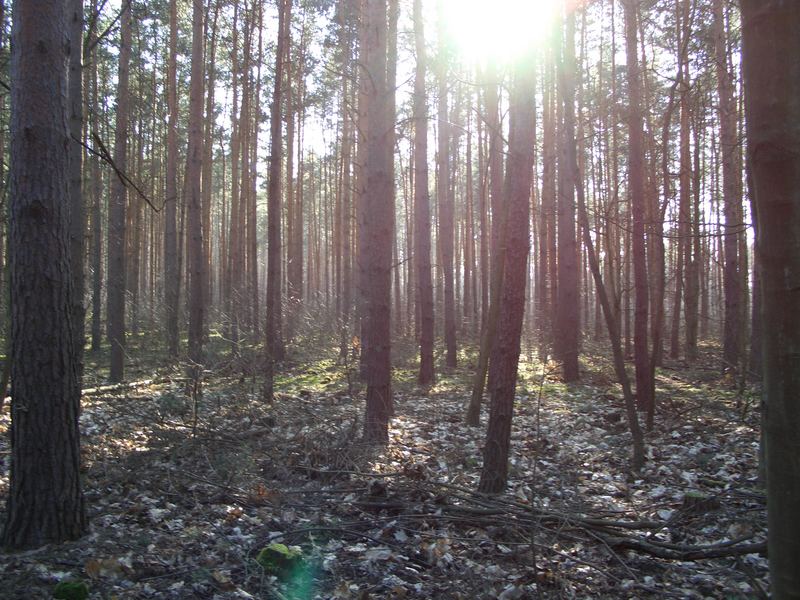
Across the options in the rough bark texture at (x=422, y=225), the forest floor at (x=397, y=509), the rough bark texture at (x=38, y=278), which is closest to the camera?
the forest floor at (x=397, y=509)

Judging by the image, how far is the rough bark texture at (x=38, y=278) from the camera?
3.74 m

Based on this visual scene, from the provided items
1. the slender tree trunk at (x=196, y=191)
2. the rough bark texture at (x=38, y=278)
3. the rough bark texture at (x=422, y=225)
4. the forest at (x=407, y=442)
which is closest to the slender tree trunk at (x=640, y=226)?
the forest at (x=407, y=442)

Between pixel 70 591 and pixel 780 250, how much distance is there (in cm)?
379

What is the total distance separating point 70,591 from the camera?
327 centimetres

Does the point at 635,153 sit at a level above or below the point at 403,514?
above

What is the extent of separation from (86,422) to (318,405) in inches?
128

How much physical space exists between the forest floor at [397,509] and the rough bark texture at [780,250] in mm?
1438

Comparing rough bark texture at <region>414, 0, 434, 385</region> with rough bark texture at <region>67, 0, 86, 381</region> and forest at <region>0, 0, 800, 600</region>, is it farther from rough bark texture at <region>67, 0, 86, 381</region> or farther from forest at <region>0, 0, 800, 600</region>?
rough bark texture at <region>67, 0, 86, 381</region>

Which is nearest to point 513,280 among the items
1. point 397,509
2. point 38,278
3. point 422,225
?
point 397,509

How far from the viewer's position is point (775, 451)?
6.03 feet

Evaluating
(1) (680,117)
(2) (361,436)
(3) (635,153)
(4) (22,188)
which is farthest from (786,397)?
(1) (680,117)

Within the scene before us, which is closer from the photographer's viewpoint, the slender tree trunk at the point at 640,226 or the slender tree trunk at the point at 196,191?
the slender tree trunk at the point at 640,226

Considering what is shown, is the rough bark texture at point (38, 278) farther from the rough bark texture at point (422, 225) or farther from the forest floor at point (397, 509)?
the rough bark texture at point (422, 225)

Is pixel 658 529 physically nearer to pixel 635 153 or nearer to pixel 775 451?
pixel 775 451
